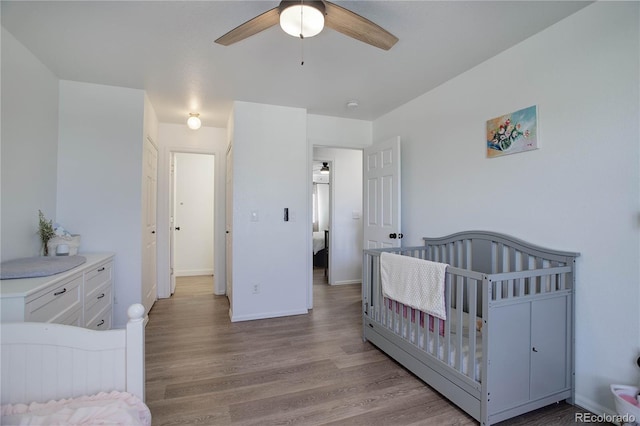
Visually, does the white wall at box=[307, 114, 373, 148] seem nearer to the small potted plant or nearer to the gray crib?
the gray crib

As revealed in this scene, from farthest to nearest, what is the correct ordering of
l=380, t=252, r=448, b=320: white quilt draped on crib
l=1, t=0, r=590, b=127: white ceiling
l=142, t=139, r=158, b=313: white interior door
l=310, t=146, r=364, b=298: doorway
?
l=310, t=146, r=364, b=298: doorway → l=142, t=139, r=158, b=313: white interior door → l=380, t=252, r=448, b=320: white quilt draped on crib → l=1, t=0, r=590, b=127: white ceiling

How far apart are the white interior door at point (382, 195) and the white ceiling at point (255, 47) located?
0.61 m

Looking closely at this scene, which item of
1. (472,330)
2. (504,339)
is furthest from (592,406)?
(472,330)

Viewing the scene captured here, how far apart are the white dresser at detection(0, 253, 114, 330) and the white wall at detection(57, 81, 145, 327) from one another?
0.68 ft

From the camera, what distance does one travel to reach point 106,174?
2.91m

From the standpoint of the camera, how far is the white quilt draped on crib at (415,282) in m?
1.92

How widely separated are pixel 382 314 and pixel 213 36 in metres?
2.46

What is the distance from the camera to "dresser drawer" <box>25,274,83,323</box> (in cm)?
155

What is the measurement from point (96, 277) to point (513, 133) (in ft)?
11.1

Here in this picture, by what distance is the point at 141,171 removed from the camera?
3014 mm

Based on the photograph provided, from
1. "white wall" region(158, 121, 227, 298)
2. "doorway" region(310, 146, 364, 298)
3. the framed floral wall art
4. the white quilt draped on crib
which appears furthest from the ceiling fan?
"doorway" region(310, 146, 364, 298)

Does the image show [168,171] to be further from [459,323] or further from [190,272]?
[459,323]

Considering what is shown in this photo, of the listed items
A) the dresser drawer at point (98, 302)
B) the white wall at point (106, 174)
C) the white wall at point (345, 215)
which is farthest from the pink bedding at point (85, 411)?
the white wall at point (345, 215)

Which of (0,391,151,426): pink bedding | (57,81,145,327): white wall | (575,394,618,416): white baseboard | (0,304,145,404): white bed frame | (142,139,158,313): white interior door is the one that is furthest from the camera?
(142,139,158,313): white interior door
